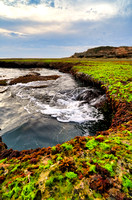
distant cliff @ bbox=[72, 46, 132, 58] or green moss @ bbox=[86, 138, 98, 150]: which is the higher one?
distant cliff @ bbox=[72, 46, 132, 58]

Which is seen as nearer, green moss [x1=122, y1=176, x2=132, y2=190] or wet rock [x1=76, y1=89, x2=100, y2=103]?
green moss [x1=122, y1=176, x2=132, y2=190]

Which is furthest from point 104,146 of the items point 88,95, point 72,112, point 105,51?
point 105,51

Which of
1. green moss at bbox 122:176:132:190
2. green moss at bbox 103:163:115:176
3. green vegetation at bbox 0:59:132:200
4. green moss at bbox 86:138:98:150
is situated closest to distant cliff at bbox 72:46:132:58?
green moss at bbox 86:138:98:150

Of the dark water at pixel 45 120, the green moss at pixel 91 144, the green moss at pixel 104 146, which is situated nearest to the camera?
the green moss at pixel 104 146

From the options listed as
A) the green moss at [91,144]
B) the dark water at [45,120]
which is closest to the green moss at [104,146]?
the green moss at [91,144]

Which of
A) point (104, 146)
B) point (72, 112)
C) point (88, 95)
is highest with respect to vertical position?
point (88, 95)

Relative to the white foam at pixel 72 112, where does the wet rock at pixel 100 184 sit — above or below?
above

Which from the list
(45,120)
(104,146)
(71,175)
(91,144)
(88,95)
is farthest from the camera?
(88,95)

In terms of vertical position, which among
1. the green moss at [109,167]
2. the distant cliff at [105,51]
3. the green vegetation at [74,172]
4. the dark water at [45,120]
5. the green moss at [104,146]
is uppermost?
the distant cliff at [105,51]

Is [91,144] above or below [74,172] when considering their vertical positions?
above

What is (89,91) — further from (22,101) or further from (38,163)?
(38,163)

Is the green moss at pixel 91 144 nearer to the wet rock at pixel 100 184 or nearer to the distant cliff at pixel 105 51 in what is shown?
the wet rock at pixel 100 184

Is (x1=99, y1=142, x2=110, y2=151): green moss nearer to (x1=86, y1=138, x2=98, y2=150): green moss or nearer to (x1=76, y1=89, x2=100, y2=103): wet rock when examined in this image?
(x1=86, y1=138, x2=98, y2=150): green moss

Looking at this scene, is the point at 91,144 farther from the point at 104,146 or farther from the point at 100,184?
the point at 100,184
